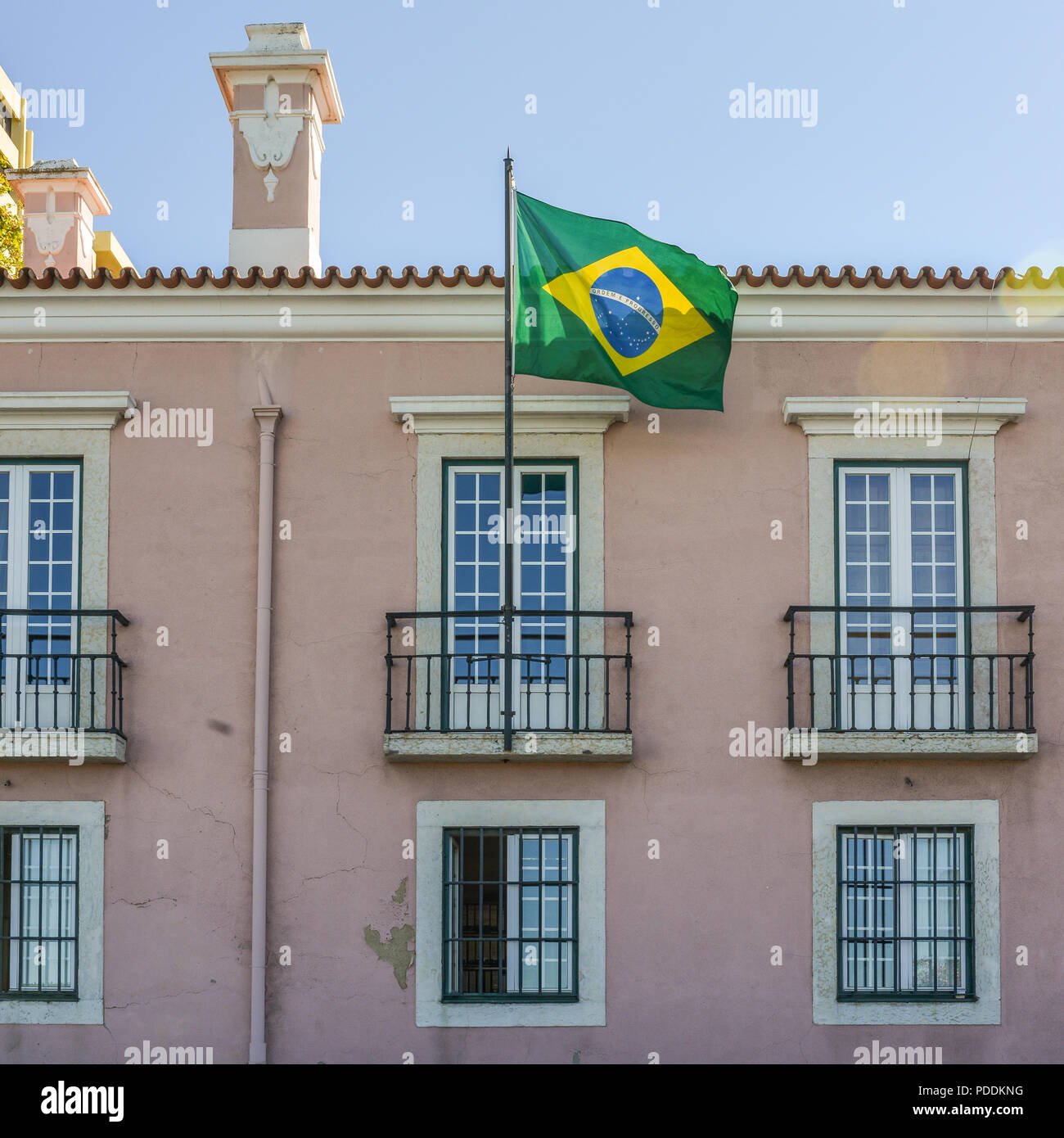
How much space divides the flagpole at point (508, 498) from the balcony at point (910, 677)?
229cm

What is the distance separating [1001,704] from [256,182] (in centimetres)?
814

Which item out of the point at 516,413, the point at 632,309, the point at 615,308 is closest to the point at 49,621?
the point at 516,413

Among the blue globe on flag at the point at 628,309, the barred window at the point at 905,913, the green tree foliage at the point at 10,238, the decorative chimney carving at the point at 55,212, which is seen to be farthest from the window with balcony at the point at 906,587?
the green tree foliage at the point at 10,238

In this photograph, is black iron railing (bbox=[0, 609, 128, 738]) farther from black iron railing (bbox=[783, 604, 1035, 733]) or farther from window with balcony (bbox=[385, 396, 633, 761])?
black iron railing (bbox=[783, 604, 1035, 733])

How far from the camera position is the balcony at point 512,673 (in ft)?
44.3

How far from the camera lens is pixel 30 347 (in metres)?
14.2

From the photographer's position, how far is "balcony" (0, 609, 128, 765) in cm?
1348

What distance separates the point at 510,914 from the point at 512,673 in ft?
6.39

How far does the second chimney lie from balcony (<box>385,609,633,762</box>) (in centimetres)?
393

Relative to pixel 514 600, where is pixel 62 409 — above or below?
above

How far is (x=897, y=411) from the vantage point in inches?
548

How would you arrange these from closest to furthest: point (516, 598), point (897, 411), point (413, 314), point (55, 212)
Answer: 1. point (516, 598)
2. point (897, 411)
3. point (413, 314)
4. point (55, 212)

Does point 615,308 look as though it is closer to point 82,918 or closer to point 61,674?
point 61,674

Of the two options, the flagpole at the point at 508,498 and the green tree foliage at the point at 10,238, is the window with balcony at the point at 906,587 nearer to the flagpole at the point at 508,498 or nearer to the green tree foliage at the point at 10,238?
the flagpole at the point at 508,498
